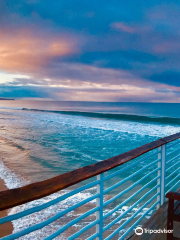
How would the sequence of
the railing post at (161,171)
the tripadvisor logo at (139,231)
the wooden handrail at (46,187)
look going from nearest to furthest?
the wooden handrail at (46,187)
the tripadvisor logo at (139,231)
the railing post at (161,171)

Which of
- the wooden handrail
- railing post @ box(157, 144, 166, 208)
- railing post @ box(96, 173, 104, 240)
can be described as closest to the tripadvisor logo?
railing post @ box(157, 144, 166, 208)

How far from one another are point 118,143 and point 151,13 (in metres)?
7.51

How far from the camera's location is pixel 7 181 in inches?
240

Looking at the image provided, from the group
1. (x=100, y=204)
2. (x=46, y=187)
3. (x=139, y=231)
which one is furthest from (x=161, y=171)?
(x=46, y=187)

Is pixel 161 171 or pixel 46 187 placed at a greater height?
pixel 46 187

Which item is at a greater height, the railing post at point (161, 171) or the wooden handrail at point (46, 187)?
the wooden handrail at point (46, 187)

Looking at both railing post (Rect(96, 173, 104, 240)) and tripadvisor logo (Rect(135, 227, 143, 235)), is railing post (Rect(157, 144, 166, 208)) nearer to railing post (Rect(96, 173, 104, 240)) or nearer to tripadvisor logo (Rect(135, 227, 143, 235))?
tripadvisor logo (Rect(135, 227, 143, 235))

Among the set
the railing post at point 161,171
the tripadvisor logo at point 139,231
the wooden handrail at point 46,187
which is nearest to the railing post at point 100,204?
the wooden handrail at point 46,187

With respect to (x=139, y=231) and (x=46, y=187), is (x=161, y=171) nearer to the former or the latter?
(x=139, y=231)

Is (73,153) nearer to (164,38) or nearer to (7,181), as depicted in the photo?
(7,181)

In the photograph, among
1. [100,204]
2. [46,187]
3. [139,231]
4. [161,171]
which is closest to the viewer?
[46,187]

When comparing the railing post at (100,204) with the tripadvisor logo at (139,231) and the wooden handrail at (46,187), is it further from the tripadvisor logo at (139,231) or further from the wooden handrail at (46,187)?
the tripadvisor logo at (139,231)

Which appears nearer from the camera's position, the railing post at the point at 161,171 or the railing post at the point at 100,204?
the railing post at the point at 100,204

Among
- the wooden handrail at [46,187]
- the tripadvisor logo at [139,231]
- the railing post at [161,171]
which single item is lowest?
the tripadvisor logo at [139,231]
